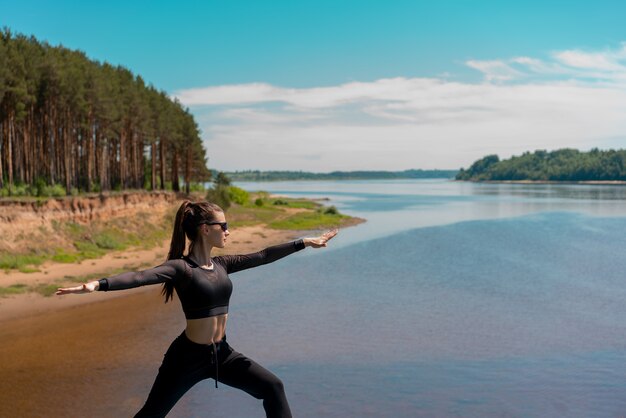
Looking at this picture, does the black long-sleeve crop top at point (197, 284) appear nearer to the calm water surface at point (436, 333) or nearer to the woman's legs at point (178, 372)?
the woman's legs at point (178, 372)

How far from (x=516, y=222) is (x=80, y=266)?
5353 centimetres

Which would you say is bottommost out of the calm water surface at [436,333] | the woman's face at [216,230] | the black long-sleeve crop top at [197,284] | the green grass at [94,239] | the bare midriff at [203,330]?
the calm water surface at [436,333]

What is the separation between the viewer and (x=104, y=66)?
61156 millimetres

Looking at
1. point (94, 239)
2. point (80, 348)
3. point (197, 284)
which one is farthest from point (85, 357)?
point (94, 239)

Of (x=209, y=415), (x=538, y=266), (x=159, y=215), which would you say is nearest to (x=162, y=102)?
(x=159, y=215)

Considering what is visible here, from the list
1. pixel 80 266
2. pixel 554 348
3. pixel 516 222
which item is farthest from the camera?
pixel 516 222

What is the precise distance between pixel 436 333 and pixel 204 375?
45.0ft

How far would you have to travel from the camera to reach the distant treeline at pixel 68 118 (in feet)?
137

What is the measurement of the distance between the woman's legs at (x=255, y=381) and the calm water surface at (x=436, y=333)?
18.3 feet

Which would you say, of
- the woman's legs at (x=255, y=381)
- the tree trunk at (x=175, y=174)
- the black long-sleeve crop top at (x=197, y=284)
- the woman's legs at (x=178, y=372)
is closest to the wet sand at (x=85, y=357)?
the woman's legs at (x=178, y=372)

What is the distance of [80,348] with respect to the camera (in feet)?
52.0

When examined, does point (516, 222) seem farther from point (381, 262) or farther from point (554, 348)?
point (554, 348)

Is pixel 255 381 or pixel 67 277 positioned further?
pixel 67 277

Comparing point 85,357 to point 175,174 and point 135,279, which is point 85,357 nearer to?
point 135,279
